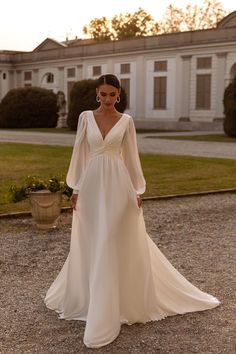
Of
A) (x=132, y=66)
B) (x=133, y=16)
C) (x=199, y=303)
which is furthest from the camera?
(x=133, y=16)

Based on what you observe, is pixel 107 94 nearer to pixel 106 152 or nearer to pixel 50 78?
pixel 106 152

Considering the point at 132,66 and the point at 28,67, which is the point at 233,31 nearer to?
the point at 132,66

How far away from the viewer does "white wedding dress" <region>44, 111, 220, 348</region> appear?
13.5 ft

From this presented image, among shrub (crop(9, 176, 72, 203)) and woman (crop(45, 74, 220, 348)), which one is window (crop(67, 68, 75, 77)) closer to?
shrub (crop(9, 176, 72, 203))

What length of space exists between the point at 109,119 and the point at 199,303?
158cm

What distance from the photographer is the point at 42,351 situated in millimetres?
3734

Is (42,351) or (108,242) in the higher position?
(108,242)

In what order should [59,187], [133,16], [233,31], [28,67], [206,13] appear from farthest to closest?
1. [133,16]
2. [206,13]
3. [28,67]
4. [233,31]
5. [59,187]

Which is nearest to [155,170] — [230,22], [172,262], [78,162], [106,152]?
[172,262]

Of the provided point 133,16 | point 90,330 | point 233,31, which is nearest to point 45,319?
point 90,330

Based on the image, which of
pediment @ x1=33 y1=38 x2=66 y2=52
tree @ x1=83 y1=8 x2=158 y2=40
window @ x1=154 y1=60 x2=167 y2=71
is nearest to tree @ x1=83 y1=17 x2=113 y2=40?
tree @ x1=83 y1=8 x2=158 y2=40

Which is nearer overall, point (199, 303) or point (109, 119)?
point (109, 119)

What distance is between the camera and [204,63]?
122ft

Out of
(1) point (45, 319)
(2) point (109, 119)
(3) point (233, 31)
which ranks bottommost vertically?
(1) point (45, 319)
